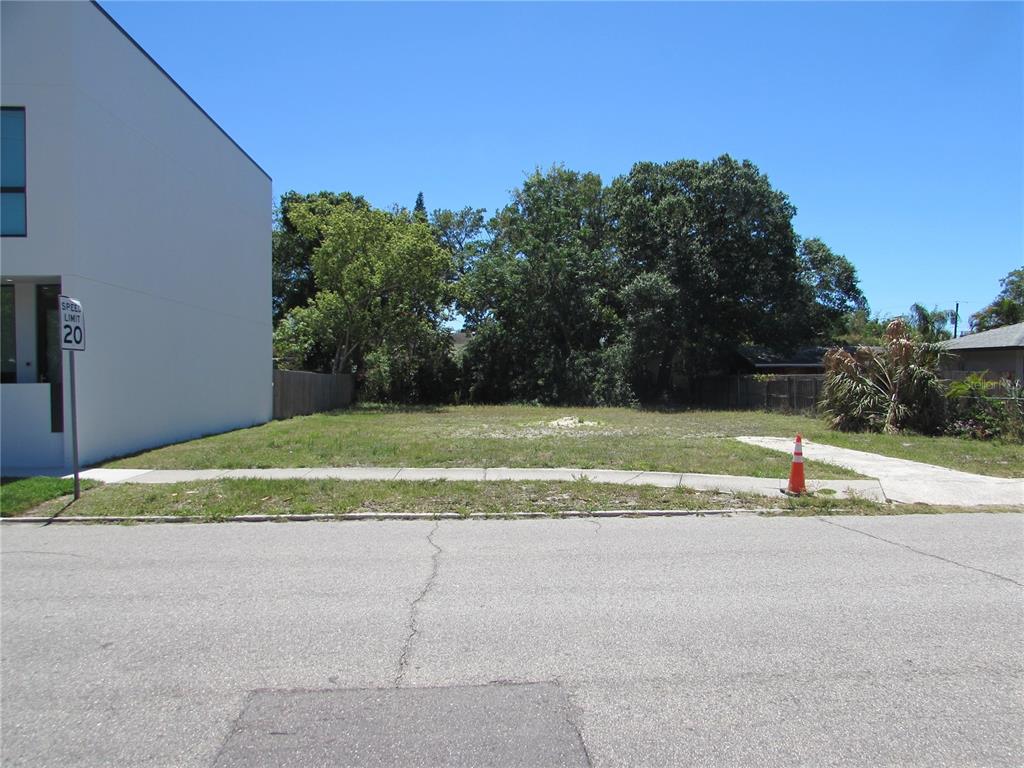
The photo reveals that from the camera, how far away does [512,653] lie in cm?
448

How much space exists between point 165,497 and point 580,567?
21.5ft

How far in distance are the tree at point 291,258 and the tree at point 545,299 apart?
9.90 m

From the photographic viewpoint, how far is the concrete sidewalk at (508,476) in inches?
421

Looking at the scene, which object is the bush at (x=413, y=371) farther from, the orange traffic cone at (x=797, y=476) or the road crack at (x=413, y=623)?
the road crack at (x=413, y=623)

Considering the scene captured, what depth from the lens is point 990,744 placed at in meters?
3.40

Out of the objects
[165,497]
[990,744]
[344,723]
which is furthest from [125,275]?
[990,744]

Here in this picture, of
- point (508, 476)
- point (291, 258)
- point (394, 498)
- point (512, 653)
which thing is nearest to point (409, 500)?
point (394, 498)

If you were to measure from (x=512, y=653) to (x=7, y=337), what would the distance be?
45.3ft

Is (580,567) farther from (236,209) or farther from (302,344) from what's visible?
(302,344)

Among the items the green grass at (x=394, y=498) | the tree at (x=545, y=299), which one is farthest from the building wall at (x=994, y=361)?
the green grass at (x=394, y=498)

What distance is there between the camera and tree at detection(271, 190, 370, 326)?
4222 cm

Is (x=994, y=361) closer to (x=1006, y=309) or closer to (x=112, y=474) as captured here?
(x=1006, y=309)

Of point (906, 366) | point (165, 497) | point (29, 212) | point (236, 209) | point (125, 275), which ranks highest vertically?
point (236, 209)

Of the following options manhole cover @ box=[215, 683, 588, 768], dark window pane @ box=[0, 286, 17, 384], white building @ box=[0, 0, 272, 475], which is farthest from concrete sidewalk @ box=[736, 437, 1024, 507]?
dark window pane @ box=[0, 286, 17, 384]
